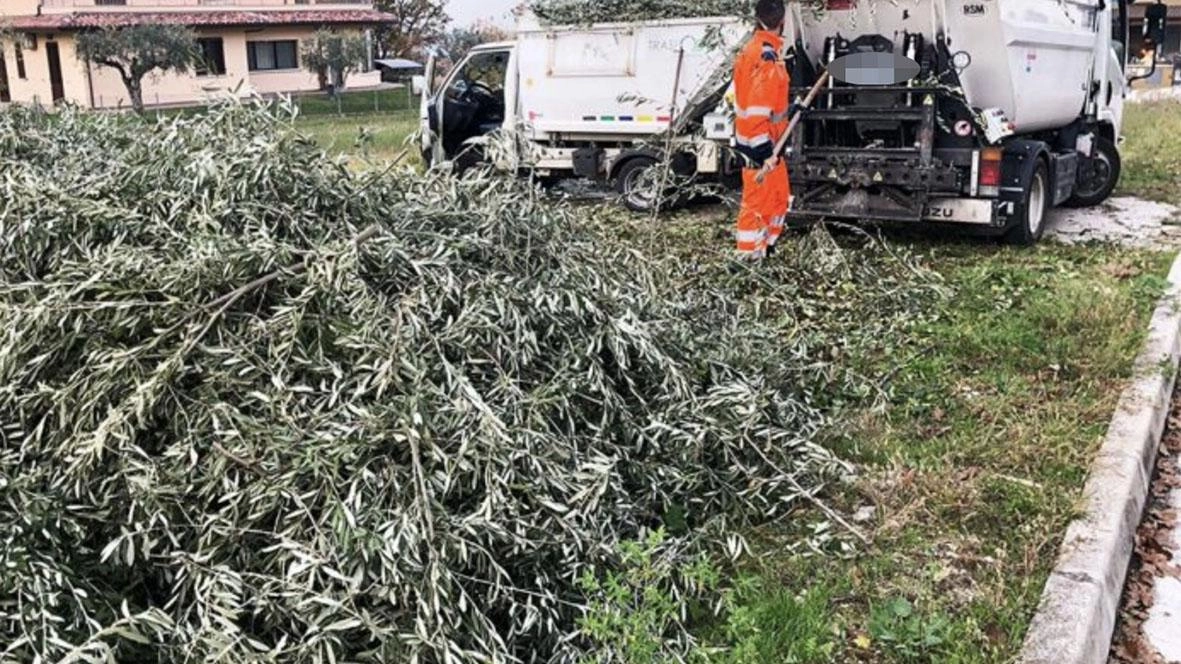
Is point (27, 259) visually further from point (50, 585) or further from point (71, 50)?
point (71, 50)

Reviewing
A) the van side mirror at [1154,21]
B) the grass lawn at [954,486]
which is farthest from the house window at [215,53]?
the grass lawn at [954,486]

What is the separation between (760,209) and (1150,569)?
433cm

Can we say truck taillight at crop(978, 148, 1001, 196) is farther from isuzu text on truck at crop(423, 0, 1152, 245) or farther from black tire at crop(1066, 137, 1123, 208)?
black tire at crop(1066, 137, 1123, 208)

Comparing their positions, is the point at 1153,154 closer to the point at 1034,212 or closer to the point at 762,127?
the point at 1034,212

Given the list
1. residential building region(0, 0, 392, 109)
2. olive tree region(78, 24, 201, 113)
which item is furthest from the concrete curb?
olive tree region(78, 24, 201, 113)

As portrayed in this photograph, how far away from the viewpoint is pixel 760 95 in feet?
25.1

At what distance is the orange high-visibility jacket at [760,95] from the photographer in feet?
25.0

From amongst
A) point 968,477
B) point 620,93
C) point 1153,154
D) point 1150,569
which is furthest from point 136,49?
point 1150,569

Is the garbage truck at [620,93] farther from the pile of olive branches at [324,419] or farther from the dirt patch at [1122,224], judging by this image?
the pile of olive branches at [324,419]

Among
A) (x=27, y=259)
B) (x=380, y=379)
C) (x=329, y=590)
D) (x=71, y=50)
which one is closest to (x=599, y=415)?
(x=380, y=379)

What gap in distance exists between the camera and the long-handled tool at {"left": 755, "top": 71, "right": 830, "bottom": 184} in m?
7.75

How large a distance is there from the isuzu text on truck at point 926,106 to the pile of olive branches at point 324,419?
114 inches

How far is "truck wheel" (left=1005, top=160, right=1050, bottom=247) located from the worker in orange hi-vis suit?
2.43 meters

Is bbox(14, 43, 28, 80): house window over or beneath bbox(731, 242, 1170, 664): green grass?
over
